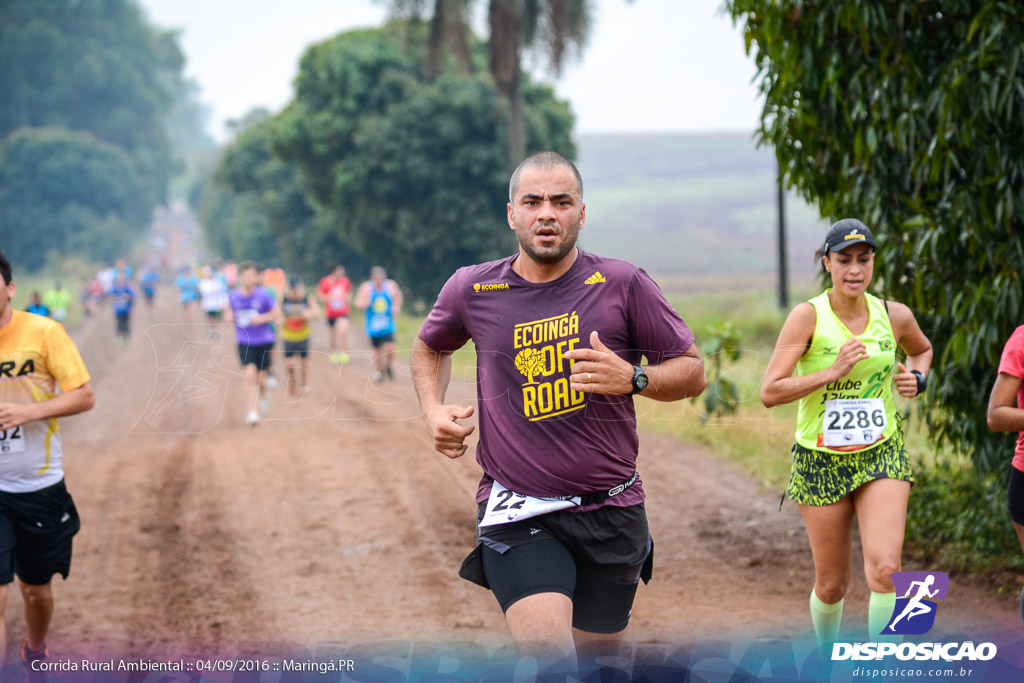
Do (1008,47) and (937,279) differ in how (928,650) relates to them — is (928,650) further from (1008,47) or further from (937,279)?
(1008,47)

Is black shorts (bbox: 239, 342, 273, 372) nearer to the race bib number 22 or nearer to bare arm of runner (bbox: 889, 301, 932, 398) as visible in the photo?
the race bib number 22

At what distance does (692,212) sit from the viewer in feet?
324

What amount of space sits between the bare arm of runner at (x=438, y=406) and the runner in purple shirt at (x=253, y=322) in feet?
32.0

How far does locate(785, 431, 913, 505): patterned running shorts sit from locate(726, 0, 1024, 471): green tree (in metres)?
1.70

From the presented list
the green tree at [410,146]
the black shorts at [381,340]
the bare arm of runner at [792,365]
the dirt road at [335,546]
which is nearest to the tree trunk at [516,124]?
the green tree at [410,146]

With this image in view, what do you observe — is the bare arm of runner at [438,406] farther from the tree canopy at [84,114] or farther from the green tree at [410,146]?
the tree canopy at [84,114]

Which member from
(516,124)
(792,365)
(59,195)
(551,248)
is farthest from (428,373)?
(59,195)

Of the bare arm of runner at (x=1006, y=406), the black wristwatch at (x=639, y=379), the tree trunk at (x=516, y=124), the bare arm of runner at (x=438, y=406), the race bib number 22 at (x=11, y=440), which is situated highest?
the tree trunk at (x=516, y=124)

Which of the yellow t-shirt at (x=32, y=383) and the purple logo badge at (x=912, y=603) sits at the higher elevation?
the yellow t-shirt at (x=32, y=383)

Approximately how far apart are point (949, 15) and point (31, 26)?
88.8 meters

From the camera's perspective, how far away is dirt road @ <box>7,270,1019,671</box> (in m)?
6.36

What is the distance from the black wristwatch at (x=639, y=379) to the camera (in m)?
3.45

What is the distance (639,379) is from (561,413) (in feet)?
1.17

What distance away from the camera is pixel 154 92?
92812mm
